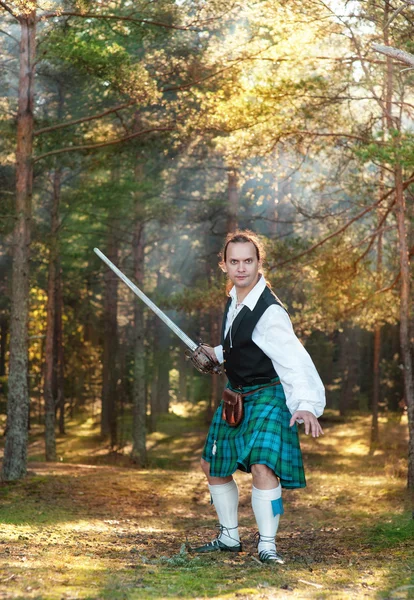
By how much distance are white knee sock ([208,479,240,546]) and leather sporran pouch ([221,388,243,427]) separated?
18.8 inches

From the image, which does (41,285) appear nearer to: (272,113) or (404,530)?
(272,113)

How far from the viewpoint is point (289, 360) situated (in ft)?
14.6

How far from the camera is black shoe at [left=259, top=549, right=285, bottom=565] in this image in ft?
14.5

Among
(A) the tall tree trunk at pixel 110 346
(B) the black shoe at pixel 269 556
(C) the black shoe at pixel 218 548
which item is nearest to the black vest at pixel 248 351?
(B) the black shoe at pixel 269 556

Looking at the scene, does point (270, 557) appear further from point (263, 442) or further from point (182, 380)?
point (182, 380)

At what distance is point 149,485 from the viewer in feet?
36.1

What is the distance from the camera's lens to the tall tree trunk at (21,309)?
35.6ft

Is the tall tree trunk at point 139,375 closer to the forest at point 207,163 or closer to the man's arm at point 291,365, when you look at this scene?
the forest at point 207,163

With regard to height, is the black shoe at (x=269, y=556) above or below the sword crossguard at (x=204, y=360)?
below

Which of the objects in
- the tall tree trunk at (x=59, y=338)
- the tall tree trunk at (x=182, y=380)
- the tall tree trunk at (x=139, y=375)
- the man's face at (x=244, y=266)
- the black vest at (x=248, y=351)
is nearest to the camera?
the black vest at (x=248, y=351)

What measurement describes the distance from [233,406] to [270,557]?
0.94 metres

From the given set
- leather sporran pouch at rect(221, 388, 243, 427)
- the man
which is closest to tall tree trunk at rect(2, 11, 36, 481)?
the man

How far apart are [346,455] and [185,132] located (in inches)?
520

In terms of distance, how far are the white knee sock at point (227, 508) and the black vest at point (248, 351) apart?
730 millimetres
